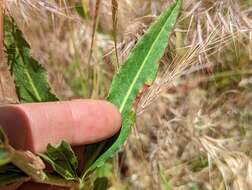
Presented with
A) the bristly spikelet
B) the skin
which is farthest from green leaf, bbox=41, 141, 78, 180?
the bristly spikelet

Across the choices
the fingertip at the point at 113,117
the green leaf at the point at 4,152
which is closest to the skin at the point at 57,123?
the fingertip at the point at 113,117

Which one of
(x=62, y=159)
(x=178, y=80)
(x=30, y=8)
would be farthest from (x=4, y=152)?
(x=178, y=80)

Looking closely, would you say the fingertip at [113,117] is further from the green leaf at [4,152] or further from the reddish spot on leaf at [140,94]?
the green leaf at [4,152]

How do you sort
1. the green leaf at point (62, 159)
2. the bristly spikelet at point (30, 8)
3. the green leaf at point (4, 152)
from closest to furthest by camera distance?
the green leaf at point (4, 152) < the green leaf at point (62, 159) < the bristly spikelet at point (30, 8)

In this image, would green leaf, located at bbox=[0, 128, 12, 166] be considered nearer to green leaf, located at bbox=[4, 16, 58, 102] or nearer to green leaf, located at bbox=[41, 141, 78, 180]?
green leaf, located at bbox=[41, 141, 78, 180]

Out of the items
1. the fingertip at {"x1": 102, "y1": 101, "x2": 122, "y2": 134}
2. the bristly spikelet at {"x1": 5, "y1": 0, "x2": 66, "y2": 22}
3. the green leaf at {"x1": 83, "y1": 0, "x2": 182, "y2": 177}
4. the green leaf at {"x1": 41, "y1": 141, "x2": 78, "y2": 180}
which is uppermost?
the bristly spikelet at {"x1": 5, "y1": 0, "x2": 66, "y2": 22}

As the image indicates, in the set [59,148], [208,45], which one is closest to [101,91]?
[208,45]

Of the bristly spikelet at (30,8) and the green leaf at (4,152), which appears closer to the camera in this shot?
the green leaf at (4,152)

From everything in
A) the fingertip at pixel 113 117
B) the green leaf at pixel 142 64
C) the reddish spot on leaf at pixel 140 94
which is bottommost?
the fingertip at pixel 113 117
